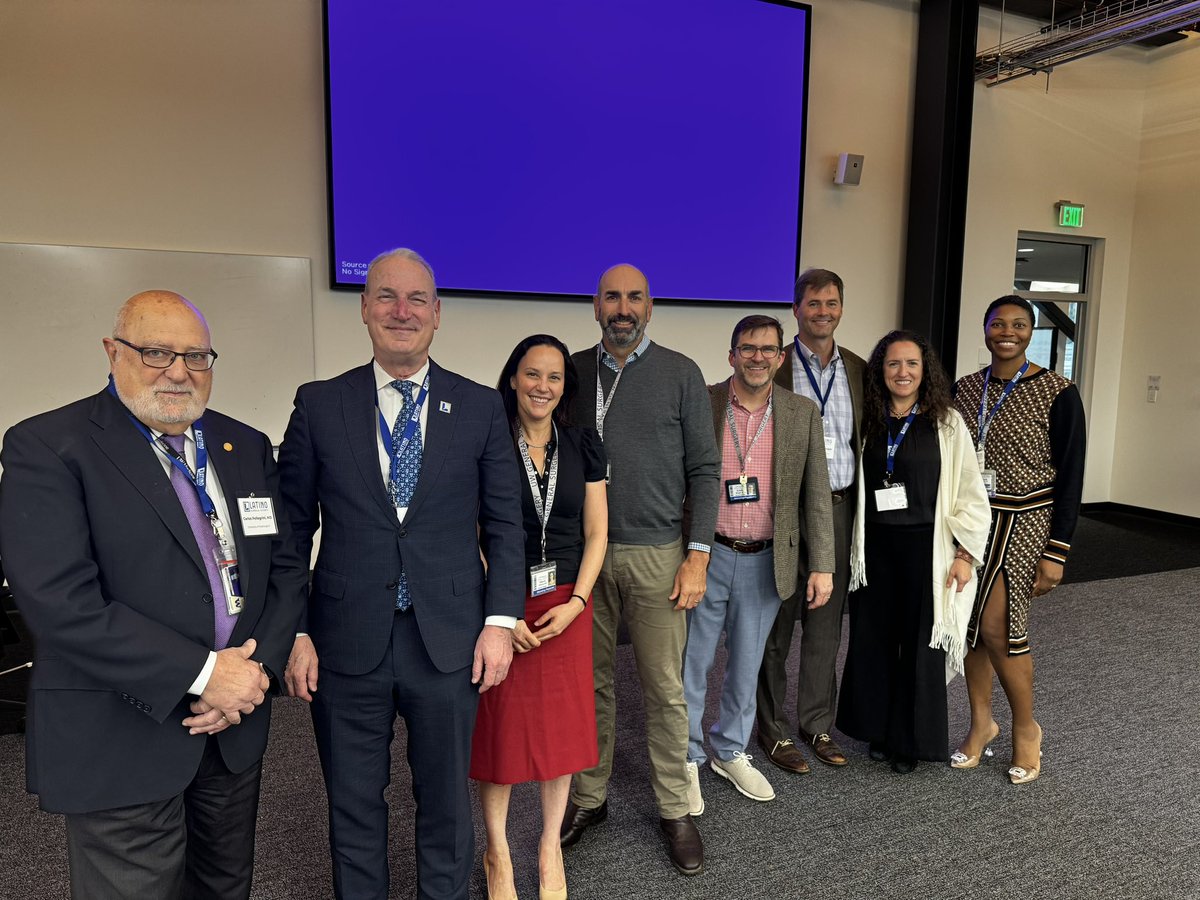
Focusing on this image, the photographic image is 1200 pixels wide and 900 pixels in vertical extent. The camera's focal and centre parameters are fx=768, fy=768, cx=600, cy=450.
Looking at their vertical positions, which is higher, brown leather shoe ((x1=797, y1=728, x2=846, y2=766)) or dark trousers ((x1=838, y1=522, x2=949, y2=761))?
dark trousers ((x1=838, y1=522, x2=949, y2=761))

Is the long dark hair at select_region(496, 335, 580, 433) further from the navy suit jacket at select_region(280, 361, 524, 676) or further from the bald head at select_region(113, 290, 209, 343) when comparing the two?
the bald head at select_region(113, 290, 209, 343)

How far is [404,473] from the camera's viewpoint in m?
1.73

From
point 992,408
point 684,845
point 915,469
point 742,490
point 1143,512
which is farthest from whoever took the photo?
point 1143,512

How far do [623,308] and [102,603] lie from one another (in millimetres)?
1512

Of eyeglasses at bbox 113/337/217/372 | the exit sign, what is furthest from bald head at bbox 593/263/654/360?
the exit sign

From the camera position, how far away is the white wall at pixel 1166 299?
22.3 ft

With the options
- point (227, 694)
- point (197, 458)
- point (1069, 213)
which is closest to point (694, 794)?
point (227, 694)

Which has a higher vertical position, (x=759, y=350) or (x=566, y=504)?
(x=759, y=350)

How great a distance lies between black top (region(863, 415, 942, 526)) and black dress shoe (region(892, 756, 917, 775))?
2.91 ft

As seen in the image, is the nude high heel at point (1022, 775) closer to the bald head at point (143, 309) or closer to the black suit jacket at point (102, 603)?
the black suit jacket at point (102, 603)

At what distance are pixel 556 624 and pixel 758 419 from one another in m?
1.06

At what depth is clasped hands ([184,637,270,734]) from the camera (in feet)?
4.74

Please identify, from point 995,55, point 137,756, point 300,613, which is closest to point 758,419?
point 300,613

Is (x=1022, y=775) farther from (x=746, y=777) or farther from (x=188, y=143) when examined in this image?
(x=188, y=143)
